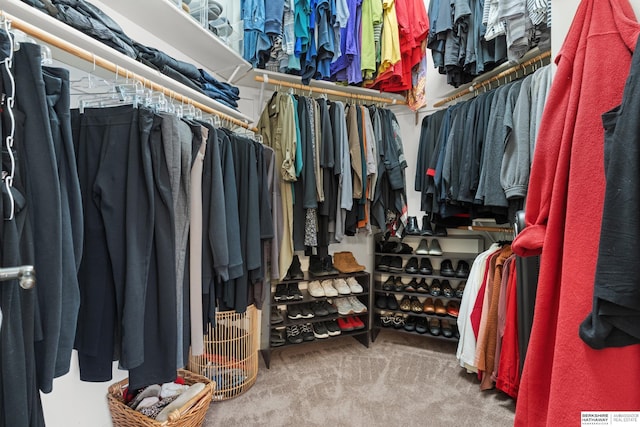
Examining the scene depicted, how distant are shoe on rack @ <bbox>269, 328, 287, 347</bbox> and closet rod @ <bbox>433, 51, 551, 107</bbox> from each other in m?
2.11

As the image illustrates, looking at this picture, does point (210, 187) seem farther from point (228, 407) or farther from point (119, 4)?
point (228, 407)

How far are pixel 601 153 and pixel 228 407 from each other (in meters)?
1.86

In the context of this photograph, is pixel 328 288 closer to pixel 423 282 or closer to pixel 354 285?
pixel 354 285

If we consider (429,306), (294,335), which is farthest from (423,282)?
(294,335)

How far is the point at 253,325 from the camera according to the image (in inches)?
74.4

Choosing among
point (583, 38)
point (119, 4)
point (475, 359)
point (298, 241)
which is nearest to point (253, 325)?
point (298, 241)

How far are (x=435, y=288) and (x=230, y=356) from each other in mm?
1520

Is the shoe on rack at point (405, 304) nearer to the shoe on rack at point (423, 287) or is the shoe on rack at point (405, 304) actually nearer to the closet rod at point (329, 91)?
the shoe on rack at point (423, 287)

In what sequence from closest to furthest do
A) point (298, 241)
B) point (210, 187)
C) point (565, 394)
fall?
point (565, 394) → point (210, 187) → point (298, 241)

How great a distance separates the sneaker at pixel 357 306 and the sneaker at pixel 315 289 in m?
0.28

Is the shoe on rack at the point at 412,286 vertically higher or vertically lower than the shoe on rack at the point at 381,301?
higher

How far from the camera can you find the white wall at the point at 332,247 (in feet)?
2.44

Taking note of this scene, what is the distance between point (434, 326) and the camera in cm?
231

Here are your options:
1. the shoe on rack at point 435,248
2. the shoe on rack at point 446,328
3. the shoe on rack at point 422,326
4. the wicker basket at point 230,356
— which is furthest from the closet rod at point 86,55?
the shoe on rack at point 446,328
